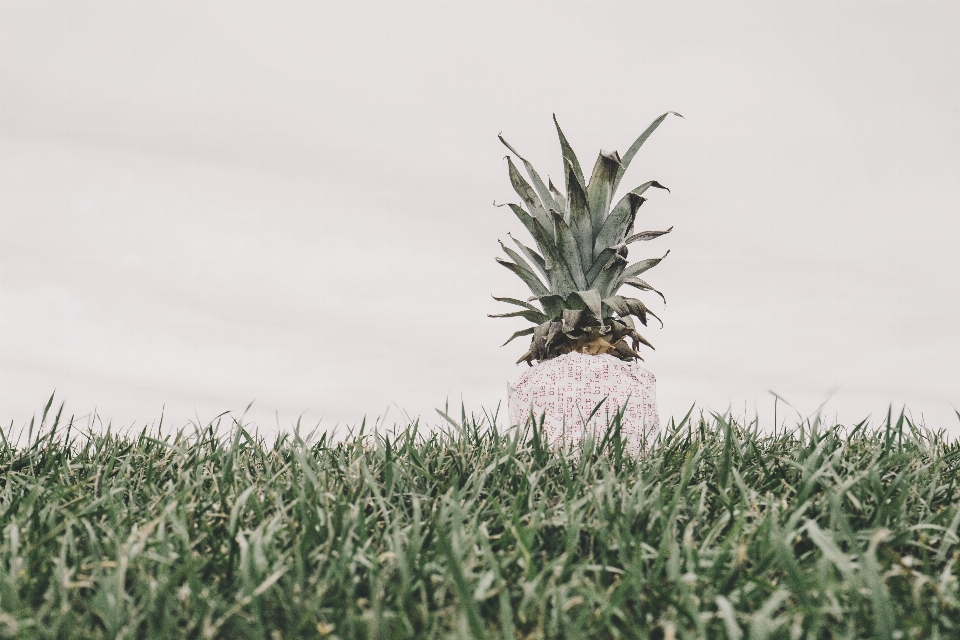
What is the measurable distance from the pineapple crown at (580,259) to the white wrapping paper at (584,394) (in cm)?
24

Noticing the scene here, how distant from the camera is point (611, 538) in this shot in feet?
10.9

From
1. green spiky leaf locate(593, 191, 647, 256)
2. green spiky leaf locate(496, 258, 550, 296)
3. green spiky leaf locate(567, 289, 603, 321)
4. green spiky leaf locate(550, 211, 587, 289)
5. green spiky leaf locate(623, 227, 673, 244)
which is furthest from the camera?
green spiky leaf locate(623, 227, 673, 244)

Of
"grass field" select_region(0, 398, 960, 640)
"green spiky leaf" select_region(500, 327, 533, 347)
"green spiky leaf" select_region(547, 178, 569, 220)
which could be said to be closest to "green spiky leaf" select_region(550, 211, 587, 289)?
"green spiky leaf" select_region(547, 178, 569, 220)

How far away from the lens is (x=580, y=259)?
6219 mm

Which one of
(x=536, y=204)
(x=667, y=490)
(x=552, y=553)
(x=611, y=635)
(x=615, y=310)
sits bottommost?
(x=611, y=635)

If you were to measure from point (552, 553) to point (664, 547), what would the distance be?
1.65ft

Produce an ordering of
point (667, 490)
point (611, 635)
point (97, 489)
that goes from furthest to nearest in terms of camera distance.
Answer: point (97, 489)
point (667, 490)
point (611, 635)

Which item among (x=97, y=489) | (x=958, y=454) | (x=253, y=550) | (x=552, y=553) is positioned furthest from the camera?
(x=958, y=454)

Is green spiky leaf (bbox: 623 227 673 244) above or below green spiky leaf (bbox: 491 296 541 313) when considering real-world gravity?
above

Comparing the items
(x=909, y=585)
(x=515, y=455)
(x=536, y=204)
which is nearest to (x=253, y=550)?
(x=515, y=455)

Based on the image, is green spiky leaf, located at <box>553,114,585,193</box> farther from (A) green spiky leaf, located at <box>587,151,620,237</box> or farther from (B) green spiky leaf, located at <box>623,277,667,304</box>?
(B) green spiky leaf, located at <box>623,277,667,304</box>

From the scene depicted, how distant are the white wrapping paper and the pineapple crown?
0.24 meters

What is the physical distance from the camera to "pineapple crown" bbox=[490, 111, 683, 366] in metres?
6.01

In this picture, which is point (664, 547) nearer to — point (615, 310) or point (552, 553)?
point (552, 553)
